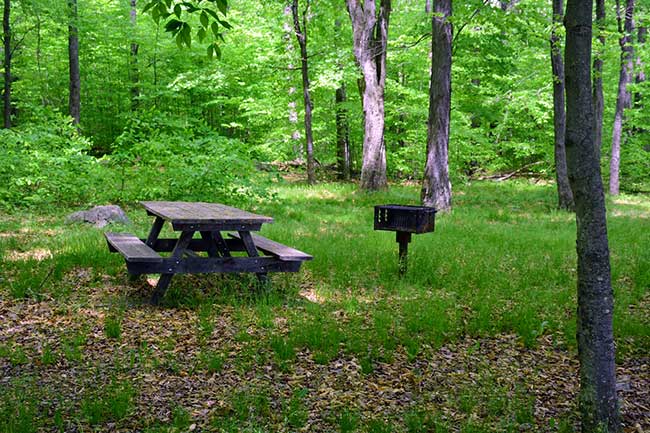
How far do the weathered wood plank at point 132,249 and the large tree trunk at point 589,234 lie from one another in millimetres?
4099

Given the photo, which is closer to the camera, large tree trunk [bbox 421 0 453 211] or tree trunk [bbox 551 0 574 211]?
large tree trunk [bbox 421 0 453 211]

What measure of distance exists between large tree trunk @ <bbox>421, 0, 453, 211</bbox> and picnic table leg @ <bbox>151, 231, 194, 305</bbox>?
8602 millimetres

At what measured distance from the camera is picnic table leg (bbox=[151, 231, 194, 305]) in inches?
239

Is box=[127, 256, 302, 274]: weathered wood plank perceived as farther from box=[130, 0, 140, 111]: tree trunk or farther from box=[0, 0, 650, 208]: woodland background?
box=[130, 0, 140, 111]: tree trunk

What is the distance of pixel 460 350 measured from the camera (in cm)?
529

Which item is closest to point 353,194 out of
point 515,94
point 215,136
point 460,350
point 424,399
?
point 215,136

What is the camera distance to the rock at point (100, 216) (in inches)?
432

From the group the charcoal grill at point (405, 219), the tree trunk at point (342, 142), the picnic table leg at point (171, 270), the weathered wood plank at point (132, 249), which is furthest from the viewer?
the tree trunk at point (342, 142)

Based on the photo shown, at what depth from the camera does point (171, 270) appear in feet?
19.8

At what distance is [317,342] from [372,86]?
13063 millimetres

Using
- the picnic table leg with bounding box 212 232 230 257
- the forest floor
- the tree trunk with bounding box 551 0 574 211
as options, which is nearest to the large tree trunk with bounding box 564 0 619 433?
the forest floor

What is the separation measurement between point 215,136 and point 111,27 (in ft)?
45.8

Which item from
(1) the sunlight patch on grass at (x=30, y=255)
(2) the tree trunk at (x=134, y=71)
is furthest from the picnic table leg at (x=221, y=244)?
(2) the tree trunk at (x=134, y=71)

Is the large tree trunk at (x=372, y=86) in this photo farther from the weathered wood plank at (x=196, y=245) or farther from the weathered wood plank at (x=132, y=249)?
the weathered wood plank at (x=132, y=249)
